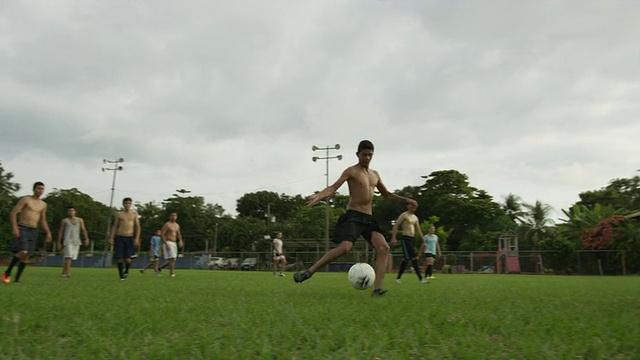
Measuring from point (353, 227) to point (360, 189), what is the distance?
1.74 ft

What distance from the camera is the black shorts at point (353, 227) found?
7.02 m

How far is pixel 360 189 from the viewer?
7.17 m

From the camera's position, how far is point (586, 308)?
5516 millimetres

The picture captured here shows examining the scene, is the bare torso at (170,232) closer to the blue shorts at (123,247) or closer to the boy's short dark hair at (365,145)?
the blue shorts at (123,247)

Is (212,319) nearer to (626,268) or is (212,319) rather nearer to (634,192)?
(626,268)

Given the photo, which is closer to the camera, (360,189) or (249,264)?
(360,189)

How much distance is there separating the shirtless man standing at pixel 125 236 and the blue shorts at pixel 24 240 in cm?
229

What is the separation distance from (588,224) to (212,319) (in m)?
38.9

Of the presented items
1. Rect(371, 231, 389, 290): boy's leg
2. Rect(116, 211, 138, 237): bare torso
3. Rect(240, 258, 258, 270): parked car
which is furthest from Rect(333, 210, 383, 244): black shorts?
Rect(240, 258, 258, 270): parked car

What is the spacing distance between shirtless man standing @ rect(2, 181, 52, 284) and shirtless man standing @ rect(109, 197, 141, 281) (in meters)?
2.00

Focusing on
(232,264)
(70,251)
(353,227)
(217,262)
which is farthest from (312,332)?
(217,262)

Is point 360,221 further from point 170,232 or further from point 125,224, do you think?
point 170,232

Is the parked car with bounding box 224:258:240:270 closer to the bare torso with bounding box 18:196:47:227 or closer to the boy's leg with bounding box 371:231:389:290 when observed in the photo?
the bare torso with bounding box 18:196:47:227

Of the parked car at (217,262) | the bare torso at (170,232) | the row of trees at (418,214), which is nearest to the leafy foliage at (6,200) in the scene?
the row of trees at (418,214)
